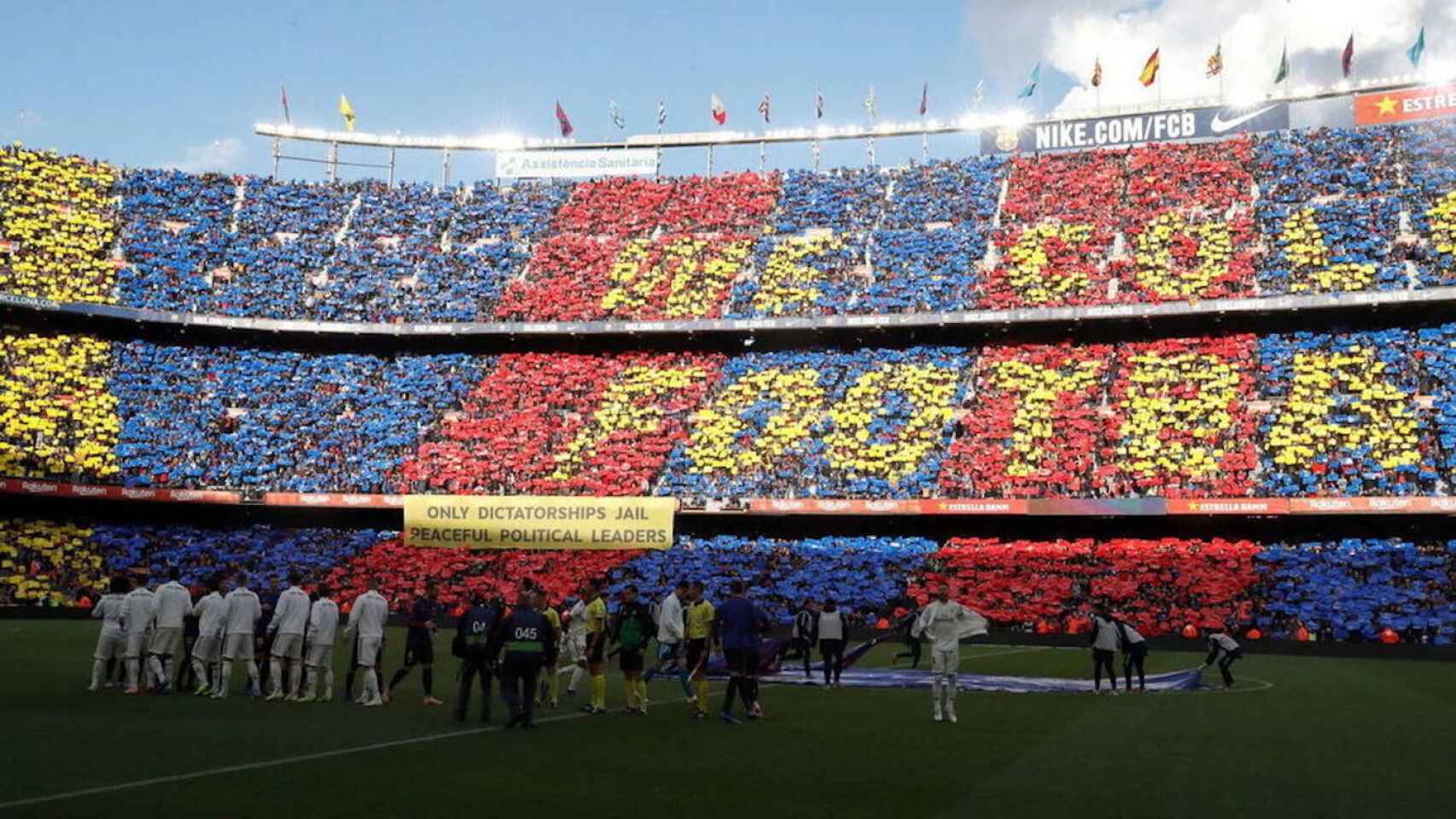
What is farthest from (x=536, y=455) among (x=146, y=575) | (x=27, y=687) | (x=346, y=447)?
(x=27, y=687)

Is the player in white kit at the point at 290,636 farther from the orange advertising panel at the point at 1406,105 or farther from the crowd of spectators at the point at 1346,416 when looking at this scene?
the orange advertising panel at the point at 1406,105

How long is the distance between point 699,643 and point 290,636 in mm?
6496

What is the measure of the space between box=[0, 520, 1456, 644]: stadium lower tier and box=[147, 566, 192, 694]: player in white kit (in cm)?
2089

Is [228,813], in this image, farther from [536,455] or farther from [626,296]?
[626,296]

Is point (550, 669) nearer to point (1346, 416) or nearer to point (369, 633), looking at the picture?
point (369, 633)

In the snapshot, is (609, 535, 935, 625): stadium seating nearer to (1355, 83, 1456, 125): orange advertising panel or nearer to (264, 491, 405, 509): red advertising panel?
(264, 491, 405, 509): red advertising panel

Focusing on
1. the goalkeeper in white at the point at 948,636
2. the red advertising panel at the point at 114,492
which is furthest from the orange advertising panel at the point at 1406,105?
the red advertising panel at the point at 114,492

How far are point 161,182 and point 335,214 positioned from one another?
26.7ft

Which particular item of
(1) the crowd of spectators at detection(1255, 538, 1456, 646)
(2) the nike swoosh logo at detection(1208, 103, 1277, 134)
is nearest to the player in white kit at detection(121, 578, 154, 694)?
(1) the crowd of spectators at detection(1255, 538, 1456, 646)

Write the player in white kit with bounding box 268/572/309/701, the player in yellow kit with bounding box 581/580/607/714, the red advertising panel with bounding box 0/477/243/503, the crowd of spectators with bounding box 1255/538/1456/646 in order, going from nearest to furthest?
the player in yellow kit with bounding box 581/580/607/714 → the player in white kit with bounding box 268/572/309/701 → the crowd of spectators with bounding box 1255/538/1456/646 → the red advertising panel with bounding box 0/477/243/503

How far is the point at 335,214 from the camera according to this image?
207 feet

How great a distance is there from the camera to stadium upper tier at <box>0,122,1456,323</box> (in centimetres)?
4978

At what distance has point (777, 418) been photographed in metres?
49.9

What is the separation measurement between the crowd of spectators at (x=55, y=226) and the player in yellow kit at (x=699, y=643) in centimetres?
4224
